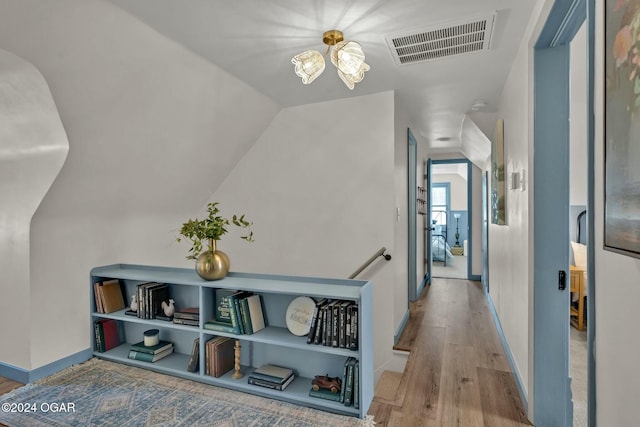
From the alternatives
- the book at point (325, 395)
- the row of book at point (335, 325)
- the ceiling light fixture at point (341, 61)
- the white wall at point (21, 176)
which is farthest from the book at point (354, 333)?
the white wall at point (21, 176)

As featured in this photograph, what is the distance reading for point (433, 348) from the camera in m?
3.02

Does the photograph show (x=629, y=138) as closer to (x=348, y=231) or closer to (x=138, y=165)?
(x=348, y=231)

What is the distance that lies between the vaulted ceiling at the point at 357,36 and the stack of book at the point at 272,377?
2.17 meters

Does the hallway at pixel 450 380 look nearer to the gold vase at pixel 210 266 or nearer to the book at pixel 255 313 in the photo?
the book at pixel 255 313

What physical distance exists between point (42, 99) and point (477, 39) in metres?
2.74

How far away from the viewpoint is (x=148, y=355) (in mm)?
2572

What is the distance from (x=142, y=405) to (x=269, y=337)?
0.87 m

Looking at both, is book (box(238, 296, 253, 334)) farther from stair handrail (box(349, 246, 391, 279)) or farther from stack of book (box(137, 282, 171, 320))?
stair handrail (box(349, 246, 391, 279))

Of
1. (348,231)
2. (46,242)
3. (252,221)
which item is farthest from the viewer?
(252,221)

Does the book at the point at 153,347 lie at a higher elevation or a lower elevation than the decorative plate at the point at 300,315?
lower

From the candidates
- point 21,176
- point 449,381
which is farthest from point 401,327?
point 21,176

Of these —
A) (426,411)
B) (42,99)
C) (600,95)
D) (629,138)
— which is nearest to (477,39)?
(600,95)

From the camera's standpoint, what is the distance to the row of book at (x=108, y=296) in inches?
110

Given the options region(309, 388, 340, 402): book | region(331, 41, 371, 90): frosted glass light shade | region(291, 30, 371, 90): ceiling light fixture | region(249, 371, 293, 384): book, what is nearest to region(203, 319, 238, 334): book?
region(249, 371, 293, 384): book
